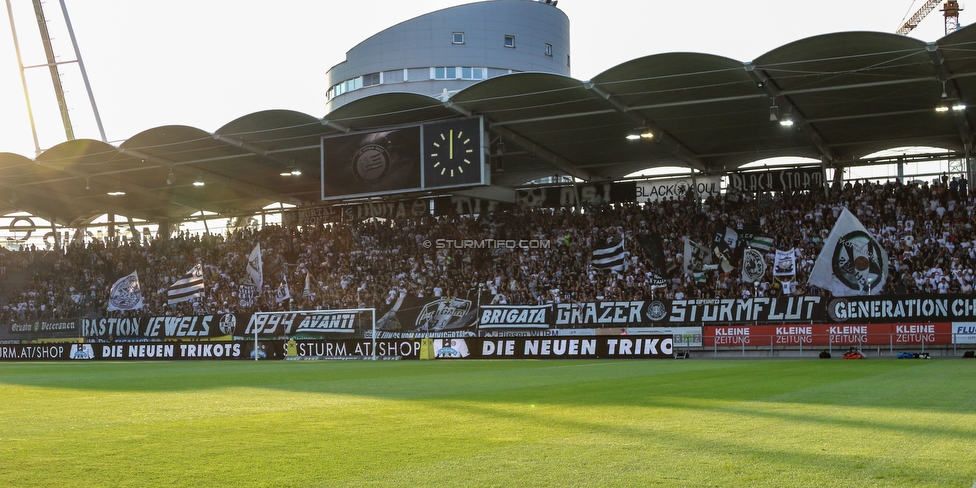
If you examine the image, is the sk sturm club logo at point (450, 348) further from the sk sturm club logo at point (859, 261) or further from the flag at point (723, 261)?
the sk sturm club logo at point (859, 261)

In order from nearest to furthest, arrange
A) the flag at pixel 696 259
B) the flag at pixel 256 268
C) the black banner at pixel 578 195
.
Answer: the flag at pixel 696 259 < the flag at pixel 256 268 < the black banner at pixel 578 195

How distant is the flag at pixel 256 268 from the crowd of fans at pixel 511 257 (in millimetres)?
A: 585

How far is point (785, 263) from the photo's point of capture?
37.3 meters

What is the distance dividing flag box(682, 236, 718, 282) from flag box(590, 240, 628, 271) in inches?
113

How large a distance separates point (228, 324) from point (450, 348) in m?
13.2

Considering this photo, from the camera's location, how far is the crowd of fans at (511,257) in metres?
36.4

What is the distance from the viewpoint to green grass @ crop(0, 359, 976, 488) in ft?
21.4

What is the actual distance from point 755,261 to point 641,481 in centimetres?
3381

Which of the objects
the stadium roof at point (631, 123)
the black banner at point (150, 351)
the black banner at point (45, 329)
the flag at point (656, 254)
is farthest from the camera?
the black banner at point (45, 329)

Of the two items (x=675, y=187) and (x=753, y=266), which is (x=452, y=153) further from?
(x=675, y=187)

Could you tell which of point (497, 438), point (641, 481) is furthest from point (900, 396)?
point (641, 481)

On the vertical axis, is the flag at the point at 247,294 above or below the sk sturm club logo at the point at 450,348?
above

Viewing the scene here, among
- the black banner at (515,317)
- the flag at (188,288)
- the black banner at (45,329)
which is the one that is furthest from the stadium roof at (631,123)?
the black banner at (45,329)

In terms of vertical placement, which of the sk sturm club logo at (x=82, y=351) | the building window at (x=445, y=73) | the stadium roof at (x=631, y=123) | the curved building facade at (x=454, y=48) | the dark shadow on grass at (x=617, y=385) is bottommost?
the sk sturm club logo at (x=82, y=351)
